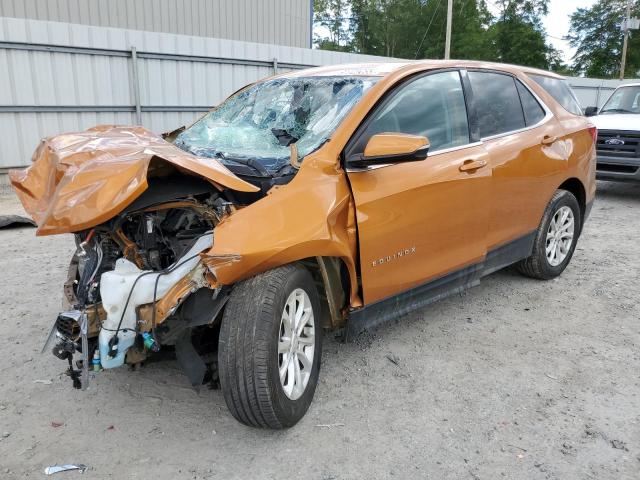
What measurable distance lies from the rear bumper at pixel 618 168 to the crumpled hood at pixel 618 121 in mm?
485

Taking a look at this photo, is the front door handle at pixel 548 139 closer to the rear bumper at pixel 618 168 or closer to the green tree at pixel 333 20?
Result: the rear bumper at pixel 618 168

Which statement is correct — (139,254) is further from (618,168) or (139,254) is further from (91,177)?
(618,168)

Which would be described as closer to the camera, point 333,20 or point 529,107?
point 529,107

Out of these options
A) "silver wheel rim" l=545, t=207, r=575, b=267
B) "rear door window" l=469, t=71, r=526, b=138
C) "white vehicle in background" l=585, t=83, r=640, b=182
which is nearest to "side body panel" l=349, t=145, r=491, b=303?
"rear door window" l=469, t=71, r=526, b=138

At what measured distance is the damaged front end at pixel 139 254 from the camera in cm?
257

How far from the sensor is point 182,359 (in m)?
2.71

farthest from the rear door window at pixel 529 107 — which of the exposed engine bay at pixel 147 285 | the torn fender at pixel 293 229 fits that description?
the exposed engine bay at pixel 147 285

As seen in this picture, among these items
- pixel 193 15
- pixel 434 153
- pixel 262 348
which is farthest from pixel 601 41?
pixel 262 348

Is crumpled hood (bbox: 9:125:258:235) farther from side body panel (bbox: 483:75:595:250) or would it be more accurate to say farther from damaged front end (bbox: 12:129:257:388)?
side body panel (bbox: 483:75:595:250)

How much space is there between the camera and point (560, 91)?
500cm

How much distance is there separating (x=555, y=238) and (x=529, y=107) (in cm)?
119

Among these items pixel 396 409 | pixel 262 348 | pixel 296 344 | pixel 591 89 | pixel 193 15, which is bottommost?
pixel 396 409

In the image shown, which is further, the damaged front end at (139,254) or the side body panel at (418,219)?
the side body panel at (418,219)

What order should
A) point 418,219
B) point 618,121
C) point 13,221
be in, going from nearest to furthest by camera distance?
point 418,219 → point 13,221 → point 618,121
